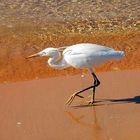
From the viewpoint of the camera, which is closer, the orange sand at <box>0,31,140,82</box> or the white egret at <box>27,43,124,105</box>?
the white egret at <box>27,43,124,105</box>

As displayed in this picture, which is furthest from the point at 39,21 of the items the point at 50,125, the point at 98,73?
the point at 50,125

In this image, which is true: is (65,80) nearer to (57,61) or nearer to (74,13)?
(57,61)

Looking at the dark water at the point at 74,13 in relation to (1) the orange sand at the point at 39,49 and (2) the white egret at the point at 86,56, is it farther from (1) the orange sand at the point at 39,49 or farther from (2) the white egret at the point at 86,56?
(2) the white egret at the point at 86,56

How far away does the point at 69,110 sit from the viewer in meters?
6.56

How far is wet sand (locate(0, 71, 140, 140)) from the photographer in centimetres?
600

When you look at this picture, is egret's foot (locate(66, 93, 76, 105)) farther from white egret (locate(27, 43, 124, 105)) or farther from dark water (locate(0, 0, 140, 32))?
dark water (locate(0, 0, 140, 32))

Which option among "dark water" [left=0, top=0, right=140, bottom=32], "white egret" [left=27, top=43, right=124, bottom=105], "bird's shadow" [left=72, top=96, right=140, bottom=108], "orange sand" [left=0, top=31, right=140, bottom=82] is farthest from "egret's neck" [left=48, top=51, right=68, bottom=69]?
"dark water" [left=0, top=0, right=140, bottom=32]

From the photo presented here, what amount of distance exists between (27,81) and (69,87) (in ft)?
2.25

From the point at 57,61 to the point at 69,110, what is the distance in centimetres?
67

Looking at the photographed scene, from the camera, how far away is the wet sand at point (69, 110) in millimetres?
6000

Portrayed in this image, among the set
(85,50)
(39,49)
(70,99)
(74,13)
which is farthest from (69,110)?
(74,13)

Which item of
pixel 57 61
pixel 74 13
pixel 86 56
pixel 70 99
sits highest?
pixel 86 56

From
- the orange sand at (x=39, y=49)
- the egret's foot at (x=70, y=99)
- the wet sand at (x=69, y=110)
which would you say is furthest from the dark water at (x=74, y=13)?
the egret's foot at (x=70, y=99)

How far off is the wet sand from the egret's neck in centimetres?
38
